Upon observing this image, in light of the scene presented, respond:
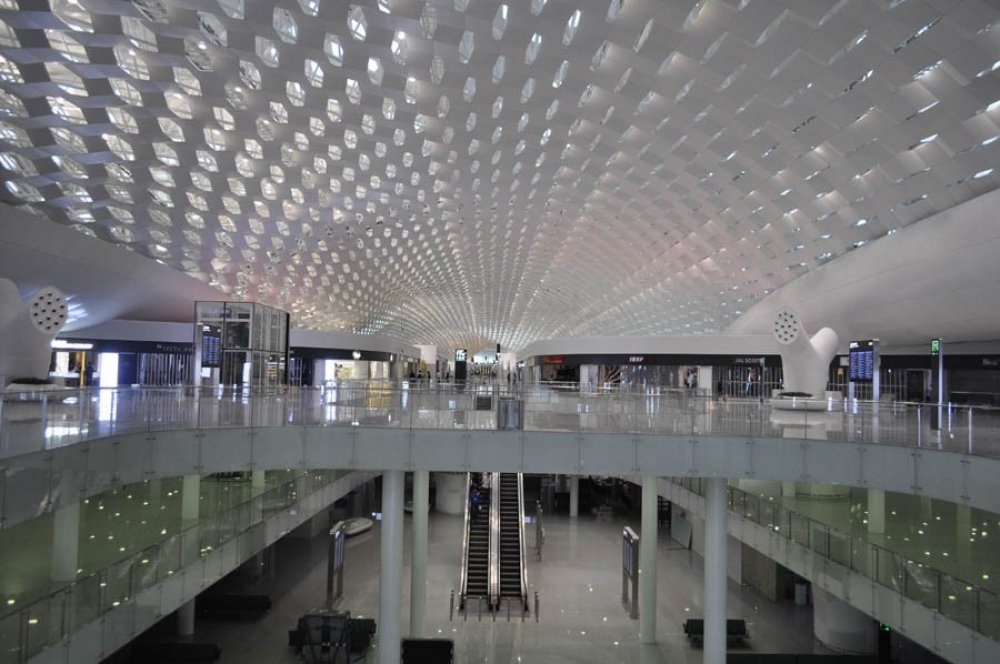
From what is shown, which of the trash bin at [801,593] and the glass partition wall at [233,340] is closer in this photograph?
the trash bin at [801,593]

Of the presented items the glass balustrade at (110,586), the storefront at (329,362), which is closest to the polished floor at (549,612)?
the glass balustrade at (110,586)

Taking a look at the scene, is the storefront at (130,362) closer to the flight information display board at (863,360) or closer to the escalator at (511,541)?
the escalator at (511,541)

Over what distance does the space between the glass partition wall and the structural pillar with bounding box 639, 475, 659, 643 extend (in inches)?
496

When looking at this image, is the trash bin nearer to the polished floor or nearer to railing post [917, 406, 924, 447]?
the polished floor

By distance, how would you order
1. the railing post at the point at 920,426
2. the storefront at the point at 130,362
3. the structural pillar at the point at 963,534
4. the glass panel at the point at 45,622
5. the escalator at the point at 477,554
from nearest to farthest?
the glass panel at the point at 45,622, the railing post at the point at 920,426, the structural pillar at the point at 963,534, the escalator at the point at 477,554, the storefront at the point at 130,362

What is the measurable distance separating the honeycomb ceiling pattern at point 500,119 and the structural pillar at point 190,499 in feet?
32.6

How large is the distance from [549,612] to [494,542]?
16.0 feet

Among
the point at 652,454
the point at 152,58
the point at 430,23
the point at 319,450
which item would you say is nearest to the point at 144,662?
the point at 319,450

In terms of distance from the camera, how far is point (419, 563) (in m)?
19.4

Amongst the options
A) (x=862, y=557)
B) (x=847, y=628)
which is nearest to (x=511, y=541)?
(x=847, y=628)

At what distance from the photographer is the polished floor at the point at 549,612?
1844 centimetres

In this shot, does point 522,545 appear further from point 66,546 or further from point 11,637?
point 11,637

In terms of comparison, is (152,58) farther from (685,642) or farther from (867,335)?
(867,335)

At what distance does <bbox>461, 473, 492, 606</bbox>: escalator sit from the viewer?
75.7ft
